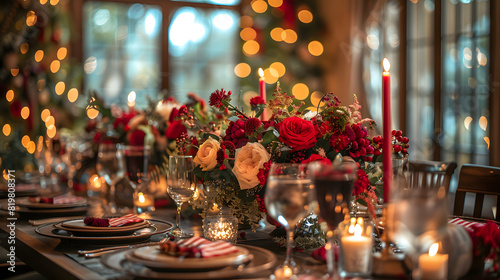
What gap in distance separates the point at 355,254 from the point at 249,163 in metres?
0.43

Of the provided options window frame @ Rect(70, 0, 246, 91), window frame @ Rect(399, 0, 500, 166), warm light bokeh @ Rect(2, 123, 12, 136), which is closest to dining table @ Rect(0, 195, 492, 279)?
warm light bokeh @ Rect(2, 123, 12, 136)

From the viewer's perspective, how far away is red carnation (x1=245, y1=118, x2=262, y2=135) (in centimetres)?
128

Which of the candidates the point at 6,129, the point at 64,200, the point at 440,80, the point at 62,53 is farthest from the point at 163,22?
the point at 64,200

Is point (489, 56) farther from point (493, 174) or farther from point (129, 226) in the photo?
point (129, 226)

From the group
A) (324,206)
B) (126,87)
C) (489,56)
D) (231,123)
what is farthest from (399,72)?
(324,206)

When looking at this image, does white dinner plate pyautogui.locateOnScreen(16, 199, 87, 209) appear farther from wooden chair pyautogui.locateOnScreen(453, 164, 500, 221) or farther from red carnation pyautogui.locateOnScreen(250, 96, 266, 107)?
wooden chair pyautogui.locateOnScreen(453, 164, 500, 221)

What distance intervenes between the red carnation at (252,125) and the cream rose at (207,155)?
0.28 ft

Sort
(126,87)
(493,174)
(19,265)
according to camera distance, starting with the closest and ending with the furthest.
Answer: (493,174) → (19,265) → (126,87)

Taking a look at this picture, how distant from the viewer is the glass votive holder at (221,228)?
1224mm

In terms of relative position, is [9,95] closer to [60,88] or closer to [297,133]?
[60,88]

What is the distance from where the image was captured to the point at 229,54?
16.1 feet

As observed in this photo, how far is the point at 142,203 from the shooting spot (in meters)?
1.71

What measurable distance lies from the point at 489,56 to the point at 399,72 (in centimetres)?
79

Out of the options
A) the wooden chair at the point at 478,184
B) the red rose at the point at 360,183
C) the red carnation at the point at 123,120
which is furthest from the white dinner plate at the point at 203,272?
the red carnation at the point at 123,120
